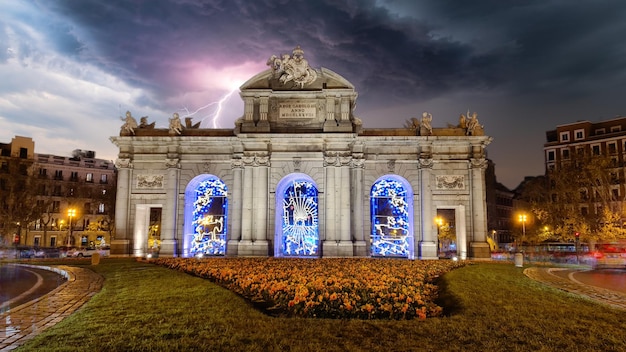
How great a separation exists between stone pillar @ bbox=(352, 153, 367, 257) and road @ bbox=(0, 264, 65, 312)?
64.4ft

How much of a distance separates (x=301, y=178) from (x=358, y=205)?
5.19m

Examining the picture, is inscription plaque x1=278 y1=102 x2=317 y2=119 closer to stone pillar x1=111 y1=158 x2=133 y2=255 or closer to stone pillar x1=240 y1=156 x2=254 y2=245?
stone pillar x1=240 y1=156 x2=254 y2=245

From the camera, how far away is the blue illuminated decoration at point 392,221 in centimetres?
3512

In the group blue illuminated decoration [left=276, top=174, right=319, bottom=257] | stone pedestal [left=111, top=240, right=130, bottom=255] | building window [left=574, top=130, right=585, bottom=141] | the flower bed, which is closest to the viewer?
the flower bed

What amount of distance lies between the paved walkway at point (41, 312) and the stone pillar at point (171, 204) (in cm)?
1610

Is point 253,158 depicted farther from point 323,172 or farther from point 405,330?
point 405,330

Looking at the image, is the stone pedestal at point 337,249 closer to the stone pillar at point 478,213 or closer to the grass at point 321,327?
the stone pillar at point 478,213

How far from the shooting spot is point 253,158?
3450 centimetres

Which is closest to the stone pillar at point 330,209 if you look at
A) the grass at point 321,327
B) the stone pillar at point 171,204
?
the stone pillar at point 171,204

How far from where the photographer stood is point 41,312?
1245cm

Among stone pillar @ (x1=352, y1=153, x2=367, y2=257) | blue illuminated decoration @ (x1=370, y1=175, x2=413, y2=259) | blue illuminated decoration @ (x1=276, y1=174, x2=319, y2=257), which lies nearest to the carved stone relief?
blue illuminated decoration @ (x1=276, y1=174, x2=319, y2=257)

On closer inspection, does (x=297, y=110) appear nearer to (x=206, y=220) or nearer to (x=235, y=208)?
(x=235, y=208)

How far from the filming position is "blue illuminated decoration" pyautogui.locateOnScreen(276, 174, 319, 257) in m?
34.8

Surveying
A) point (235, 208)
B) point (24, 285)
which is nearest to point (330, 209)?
point (235, 208)
